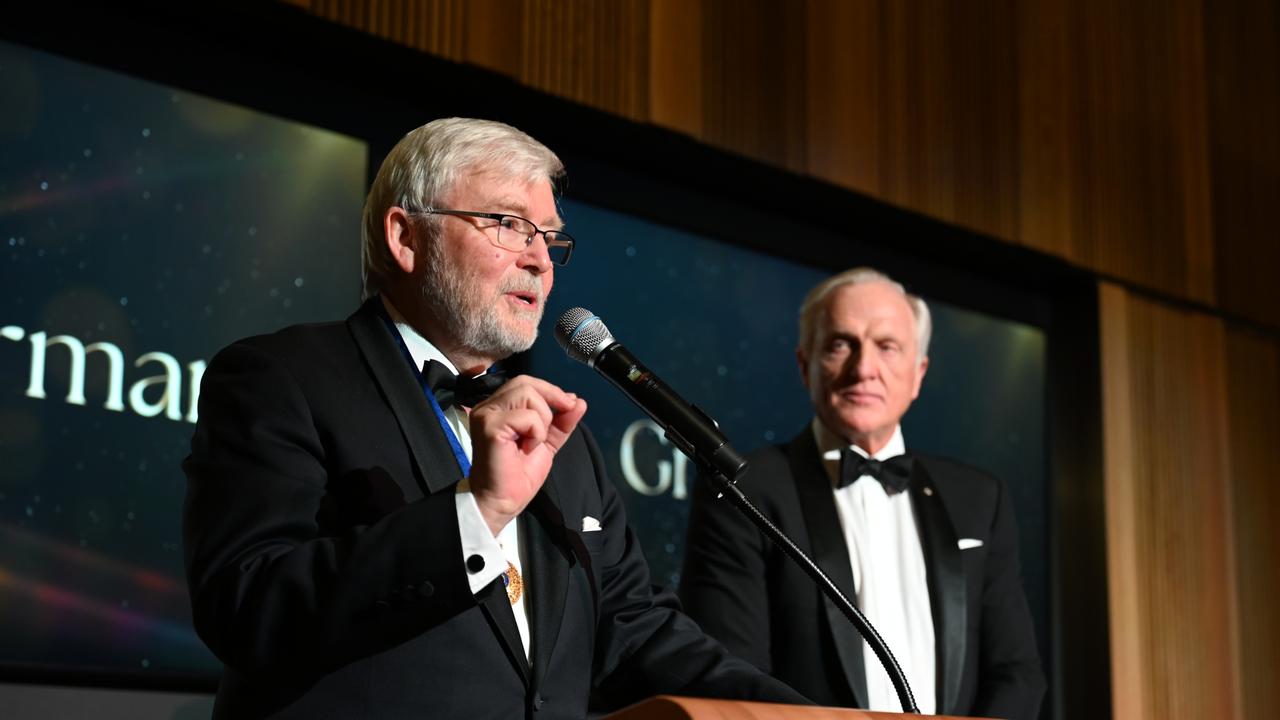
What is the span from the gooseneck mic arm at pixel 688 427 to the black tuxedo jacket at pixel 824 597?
875 millimetres

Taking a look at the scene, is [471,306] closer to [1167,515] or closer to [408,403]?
[408,403]

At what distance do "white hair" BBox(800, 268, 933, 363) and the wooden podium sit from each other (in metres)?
1.72

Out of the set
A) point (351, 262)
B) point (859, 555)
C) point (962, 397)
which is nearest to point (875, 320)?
point (859, 555)

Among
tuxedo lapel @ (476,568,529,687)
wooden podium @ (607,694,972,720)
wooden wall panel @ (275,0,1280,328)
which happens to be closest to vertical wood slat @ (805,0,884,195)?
wooden wall panel @ (275,0,1280,328)

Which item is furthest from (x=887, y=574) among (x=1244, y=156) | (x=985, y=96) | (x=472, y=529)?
(x=1244, y=156)

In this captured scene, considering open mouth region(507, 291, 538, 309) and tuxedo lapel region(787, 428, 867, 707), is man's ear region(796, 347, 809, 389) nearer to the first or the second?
tuxedo lapel region(787, 428, 867, 707)

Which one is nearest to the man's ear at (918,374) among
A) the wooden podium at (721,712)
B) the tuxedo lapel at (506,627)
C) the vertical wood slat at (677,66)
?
the vertical wood slat at (677,66)

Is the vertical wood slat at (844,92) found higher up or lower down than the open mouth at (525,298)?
higher up

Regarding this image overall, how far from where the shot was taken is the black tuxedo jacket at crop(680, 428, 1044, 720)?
276 centimetres

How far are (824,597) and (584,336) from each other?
117 cm

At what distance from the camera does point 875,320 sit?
3094 millimetres

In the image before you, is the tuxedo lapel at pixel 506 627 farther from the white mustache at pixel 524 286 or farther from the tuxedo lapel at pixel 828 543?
the tuxedo lapel at pixel 828 543

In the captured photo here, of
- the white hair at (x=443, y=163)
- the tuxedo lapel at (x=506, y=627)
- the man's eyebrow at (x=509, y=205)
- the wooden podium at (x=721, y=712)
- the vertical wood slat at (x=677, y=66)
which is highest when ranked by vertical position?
the vertical wood slat at (x=677, y=66)

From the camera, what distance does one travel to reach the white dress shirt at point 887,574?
111 inches
